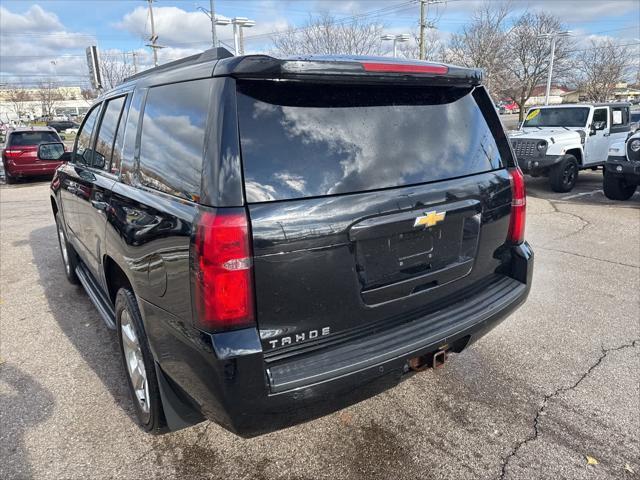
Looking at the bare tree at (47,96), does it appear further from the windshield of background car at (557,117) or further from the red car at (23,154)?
the windshield of background car at (557,117)

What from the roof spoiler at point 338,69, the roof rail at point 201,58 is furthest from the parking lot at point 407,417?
the roof rail at point 201,58

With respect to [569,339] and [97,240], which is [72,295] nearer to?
[97,240]

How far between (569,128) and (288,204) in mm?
11421

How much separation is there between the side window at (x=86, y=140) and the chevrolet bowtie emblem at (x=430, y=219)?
272 centimetres

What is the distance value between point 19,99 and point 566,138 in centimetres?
8152

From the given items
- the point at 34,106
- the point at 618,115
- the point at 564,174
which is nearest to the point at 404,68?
the point at 564,174

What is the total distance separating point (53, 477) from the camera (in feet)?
7.86

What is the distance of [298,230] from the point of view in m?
1.87

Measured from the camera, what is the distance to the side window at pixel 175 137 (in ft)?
6.37

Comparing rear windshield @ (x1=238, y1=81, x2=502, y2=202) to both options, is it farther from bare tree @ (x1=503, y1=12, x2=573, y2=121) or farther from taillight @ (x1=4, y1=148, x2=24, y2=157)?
bare tree @ (x1=503, y1=12, x2=573, y2=121)

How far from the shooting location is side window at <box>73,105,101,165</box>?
3753mm

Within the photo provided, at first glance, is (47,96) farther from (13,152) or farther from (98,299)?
(98,299)

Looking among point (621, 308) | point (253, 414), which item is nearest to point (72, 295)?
point (253, 414)

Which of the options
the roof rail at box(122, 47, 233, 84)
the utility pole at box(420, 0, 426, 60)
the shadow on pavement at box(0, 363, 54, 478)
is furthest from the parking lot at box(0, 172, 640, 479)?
the utility pole at box(420, 0, 426, 60)
